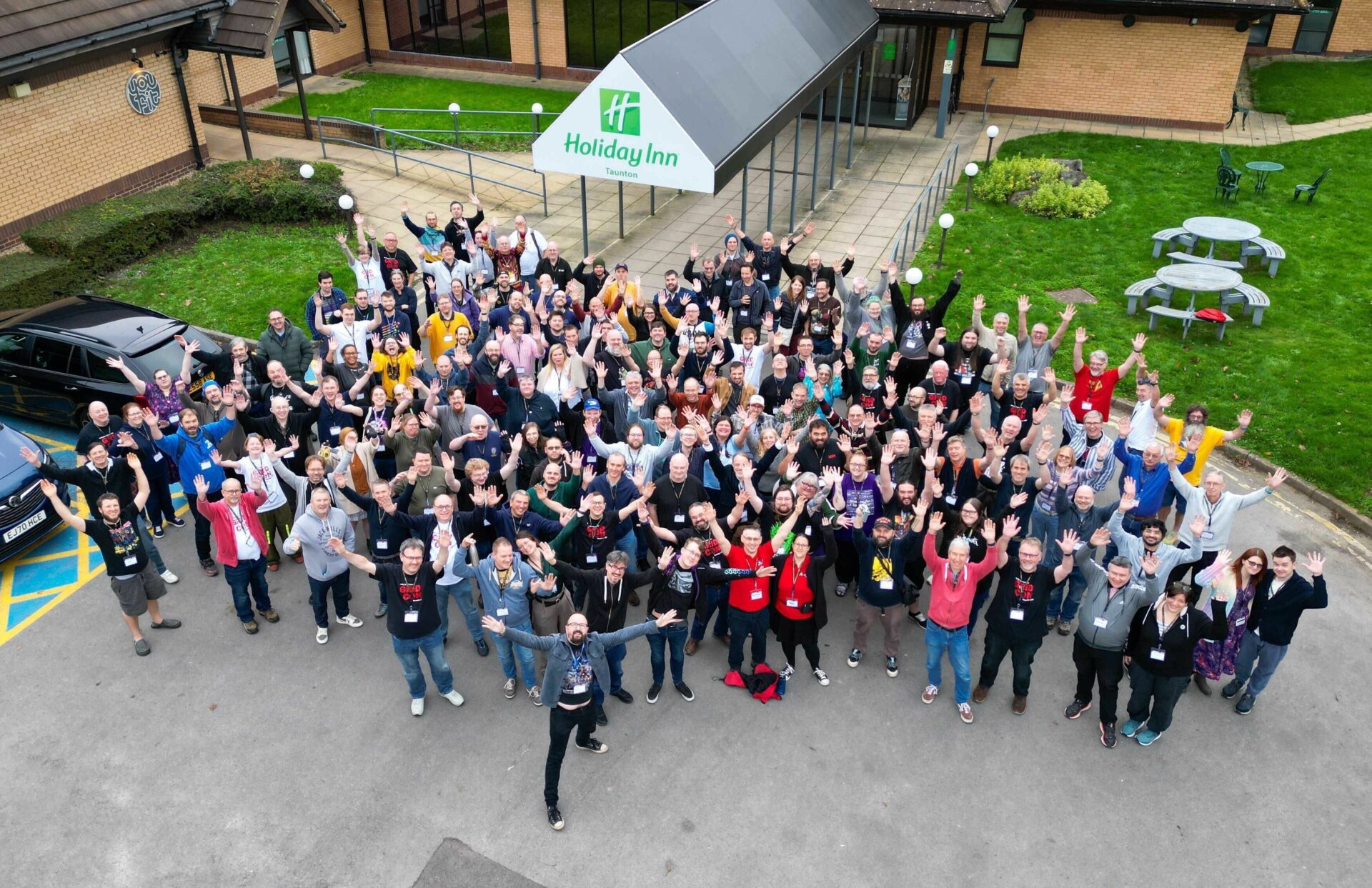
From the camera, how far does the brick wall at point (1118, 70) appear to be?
2241 centimetres

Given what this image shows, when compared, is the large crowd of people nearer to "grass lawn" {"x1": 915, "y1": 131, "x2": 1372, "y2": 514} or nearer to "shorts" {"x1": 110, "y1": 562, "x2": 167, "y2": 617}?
"shorts" {"x1": 110, "y1": 562, "x2": 167, "y2": 617}

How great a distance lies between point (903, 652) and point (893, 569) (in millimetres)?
1124

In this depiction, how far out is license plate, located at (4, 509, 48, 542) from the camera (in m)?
9.62

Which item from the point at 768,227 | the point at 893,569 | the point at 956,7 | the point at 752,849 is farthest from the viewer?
the point at 956,7

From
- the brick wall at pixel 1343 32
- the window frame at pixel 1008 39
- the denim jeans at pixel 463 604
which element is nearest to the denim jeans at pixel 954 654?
the denim jeans at pixel 463 604

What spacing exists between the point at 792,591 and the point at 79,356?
893 cm

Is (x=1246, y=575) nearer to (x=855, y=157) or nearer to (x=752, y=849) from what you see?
(x=752, y=849)

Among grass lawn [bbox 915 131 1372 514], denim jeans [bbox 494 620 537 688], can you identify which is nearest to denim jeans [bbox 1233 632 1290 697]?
grass lawn [bbox 915 131 1372 514]

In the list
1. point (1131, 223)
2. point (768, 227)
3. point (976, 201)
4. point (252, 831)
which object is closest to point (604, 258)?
point (768, 227)

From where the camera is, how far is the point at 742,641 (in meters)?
8.22

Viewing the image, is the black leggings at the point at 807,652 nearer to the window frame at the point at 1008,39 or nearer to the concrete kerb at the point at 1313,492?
the concrete kerb at the point at 1313,492

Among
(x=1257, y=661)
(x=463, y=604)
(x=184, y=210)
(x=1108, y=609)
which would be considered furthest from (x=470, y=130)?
(x=1257, y=661)

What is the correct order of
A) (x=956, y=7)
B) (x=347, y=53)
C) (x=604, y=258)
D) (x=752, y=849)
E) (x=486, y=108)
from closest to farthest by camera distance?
(x=752, y=849)
(x=604, y=258)
(x=956, y=7)
(x=486, y=108)
(x=347, y=53)

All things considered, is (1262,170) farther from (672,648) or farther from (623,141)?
(672,648)
